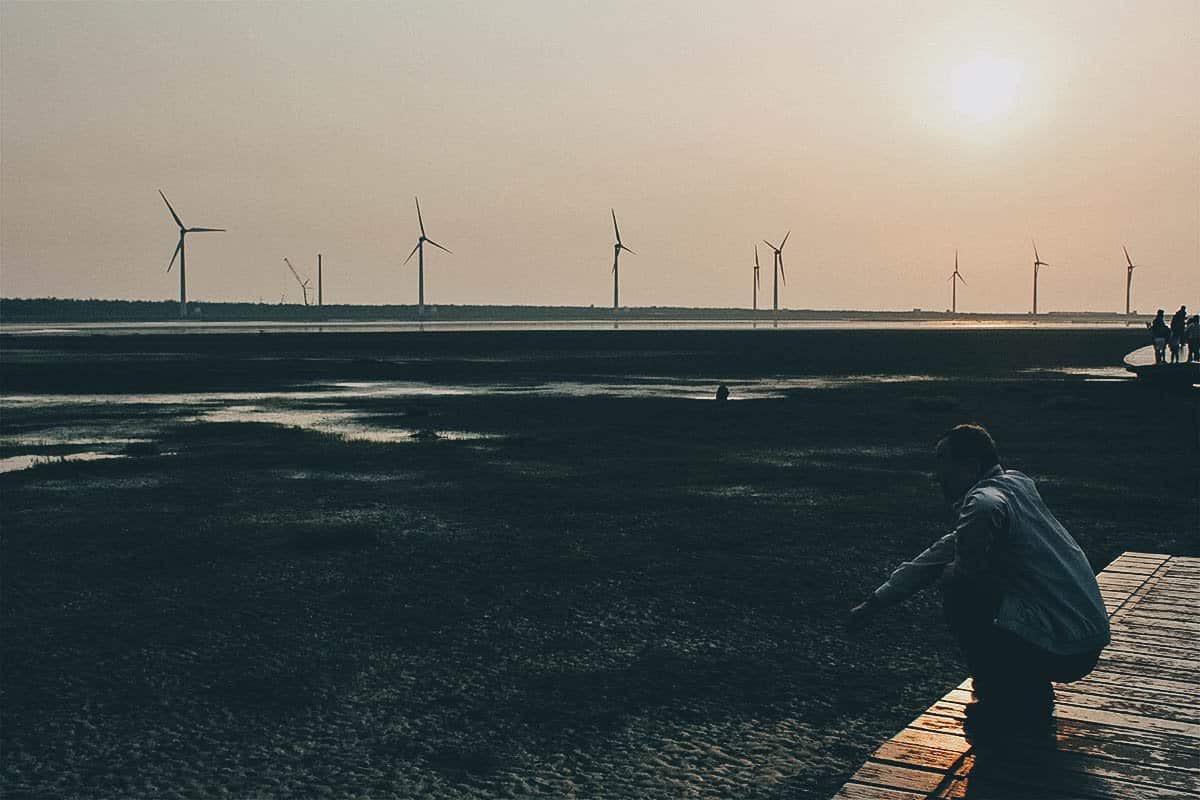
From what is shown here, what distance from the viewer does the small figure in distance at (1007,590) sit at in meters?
5.97

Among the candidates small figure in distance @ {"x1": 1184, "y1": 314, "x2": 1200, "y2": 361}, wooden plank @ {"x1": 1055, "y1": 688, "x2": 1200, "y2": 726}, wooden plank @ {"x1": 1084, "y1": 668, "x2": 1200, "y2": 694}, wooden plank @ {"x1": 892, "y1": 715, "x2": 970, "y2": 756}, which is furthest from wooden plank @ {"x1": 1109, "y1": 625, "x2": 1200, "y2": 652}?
small figure in distance @ {"x1": 1184, "y1": 314, "x2": 1200, "y2": 361}

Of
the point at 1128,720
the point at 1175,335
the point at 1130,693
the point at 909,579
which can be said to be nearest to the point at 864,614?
the point at 909,579

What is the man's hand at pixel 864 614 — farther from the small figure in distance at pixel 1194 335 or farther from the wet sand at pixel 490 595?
the small figure in distance at pixel 1194 335

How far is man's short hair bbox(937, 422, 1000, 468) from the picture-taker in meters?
6.16

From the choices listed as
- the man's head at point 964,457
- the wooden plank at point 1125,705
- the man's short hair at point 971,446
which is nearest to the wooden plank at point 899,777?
the wooden plank at point 1125,705

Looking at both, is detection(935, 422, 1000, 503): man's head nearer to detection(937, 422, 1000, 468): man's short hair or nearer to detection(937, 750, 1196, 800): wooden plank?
detection(937, 422, 1000, 468): man's short hair

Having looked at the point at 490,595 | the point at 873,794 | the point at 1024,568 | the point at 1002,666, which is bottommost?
the point at 490,595

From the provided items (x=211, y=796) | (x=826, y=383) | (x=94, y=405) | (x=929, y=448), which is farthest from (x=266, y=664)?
(x=826, y=383)

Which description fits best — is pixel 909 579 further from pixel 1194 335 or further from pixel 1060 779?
pixel 1194 335

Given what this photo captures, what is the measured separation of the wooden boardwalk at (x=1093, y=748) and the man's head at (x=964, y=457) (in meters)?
1.27

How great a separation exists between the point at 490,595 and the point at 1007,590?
6.37 metres

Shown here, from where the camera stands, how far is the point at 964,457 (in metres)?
6.19

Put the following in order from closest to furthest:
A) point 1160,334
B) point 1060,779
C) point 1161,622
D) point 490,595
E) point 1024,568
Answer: point 1060,779 → point 1024,568 → point 1161,622 → point 490,595 → point 1160,334

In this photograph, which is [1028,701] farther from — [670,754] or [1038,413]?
[1038,413]
